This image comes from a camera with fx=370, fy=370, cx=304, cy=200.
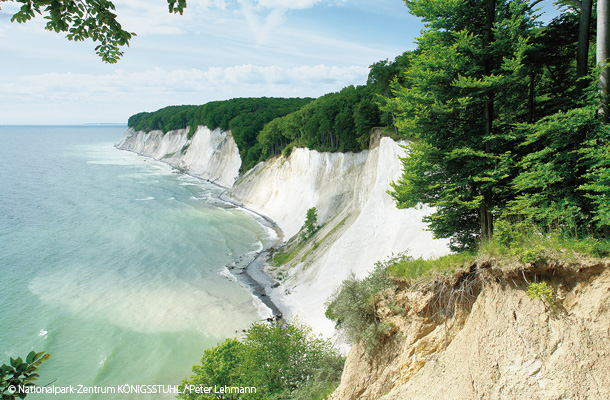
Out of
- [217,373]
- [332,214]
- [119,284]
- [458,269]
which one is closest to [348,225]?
[332,214]

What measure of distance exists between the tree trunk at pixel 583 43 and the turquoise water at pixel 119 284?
22.0 meters

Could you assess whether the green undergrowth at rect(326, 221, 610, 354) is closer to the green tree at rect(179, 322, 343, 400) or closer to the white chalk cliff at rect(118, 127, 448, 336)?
the white chalk cliff at rect(118, 127, 448, 336)

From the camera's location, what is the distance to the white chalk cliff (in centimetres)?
2497

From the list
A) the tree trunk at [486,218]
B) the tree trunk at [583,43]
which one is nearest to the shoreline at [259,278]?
the tree trunk at [486,218]

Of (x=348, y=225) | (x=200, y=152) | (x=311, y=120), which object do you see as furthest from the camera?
(x=200, y=152)

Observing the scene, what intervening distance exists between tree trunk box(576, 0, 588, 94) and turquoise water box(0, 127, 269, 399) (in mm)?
21979

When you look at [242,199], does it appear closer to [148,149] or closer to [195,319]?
[195,319]

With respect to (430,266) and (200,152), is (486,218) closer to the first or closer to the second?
(430,266)

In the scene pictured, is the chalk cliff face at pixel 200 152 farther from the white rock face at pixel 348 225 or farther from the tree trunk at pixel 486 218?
the tree trunk at pixel 486 218

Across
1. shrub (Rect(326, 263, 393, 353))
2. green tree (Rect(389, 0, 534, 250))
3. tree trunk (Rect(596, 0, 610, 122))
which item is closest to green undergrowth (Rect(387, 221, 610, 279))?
shrub (Rect(326, 263, 393, 353))

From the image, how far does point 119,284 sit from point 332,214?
2156 centimetres

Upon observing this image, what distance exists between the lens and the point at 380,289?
10.9 m

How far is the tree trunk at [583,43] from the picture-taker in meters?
10.2

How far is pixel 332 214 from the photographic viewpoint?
40.4 metres
